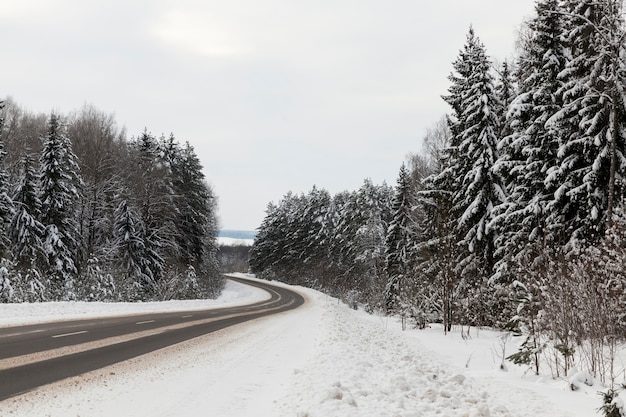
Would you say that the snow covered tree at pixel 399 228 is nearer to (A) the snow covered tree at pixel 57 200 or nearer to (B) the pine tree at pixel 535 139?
(B) the pine tree at pixel 535 139

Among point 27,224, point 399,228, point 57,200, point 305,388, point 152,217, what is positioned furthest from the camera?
point 399,228

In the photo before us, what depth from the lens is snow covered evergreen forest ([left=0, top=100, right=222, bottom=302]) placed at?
26781mm

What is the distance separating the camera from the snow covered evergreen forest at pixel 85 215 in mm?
26781

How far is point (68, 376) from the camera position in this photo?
737 cm

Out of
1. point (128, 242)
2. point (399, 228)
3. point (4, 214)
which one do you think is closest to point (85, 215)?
point (128, 242)

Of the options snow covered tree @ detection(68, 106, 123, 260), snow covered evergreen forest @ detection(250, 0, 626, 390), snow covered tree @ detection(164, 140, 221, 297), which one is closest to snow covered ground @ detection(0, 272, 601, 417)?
snow covered evergreen forest @ detection(250, 0, 626, 390)

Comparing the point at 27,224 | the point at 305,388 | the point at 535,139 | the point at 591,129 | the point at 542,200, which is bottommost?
the point at 305,388

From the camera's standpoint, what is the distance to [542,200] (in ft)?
55.1

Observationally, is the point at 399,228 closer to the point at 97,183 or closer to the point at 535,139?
the point at 535,139

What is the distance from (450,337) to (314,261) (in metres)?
57.4

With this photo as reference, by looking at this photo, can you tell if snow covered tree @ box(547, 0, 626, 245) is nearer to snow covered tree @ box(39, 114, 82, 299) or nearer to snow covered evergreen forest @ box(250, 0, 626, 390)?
snow covered evergreen forest @ box(250, 0, 626, 390)

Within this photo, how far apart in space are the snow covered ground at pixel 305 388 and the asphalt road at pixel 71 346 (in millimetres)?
415

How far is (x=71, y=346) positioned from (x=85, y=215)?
25.2 m

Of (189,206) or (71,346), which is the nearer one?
(71,346)
